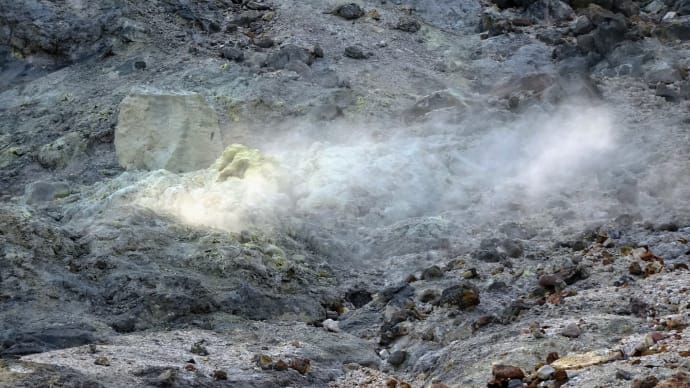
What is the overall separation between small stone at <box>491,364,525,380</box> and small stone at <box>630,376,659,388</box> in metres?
0.87

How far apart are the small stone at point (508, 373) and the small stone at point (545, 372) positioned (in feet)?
0.43

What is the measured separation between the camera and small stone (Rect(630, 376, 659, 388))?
4.76m

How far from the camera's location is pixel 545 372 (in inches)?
216

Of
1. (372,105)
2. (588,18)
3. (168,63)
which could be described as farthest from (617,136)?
(168,63)

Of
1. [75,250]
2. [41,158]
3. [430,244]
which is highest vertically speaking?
[75,250]

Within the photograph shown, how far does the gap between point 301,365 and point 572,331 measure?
1.86 meters

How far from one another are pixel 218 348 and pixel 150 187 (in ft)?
12.8

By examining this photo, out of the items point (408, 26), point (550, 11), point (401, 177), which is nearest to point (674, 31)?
point (550, 11)

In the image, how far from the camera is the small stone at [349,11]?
55.7ft

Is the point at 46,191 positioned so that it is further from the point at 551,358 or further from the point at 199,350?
the point at 551,358

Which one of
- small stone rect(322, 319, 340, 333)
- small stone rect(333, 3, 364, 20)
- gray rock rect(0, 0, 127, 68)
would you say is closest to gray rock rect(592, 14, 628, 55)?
small stone rect(333, 3, 364, 20)

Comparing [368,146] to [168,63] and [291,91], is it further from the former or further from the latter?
[168,63]

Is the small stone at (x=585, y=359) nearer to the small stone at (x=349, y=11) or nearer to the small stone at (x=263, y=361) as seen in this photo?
the small stone at (x=263, y=361)

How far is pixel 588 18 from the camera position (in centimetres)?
1634
